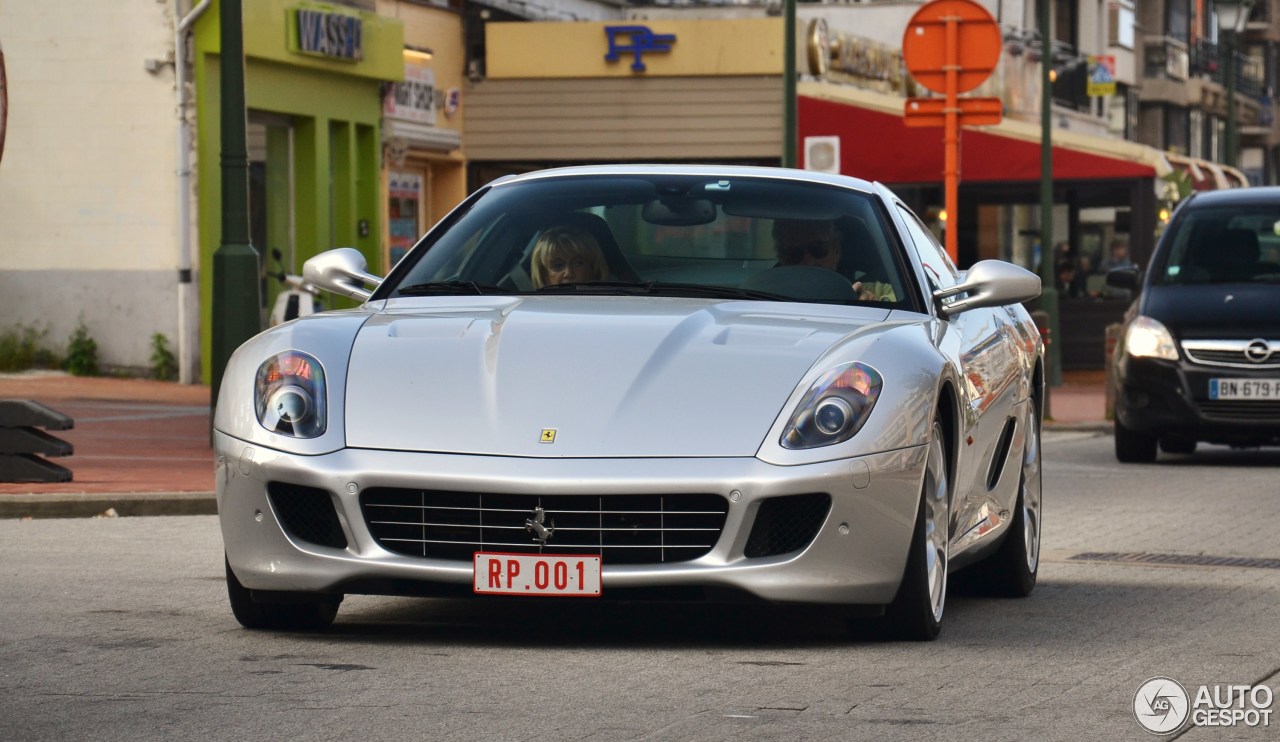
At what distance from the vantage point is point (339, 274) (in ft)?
26.8

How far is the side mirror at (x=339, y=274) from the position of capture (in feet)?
26.7

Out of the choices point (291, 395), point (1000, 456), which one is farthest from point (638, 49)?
point (291, 395)

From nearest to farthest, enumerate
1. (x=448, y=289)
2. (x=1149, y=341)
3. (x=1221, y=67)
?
(x=448, y=289) < (x=1149, y=341) < (x=1221, y=67)

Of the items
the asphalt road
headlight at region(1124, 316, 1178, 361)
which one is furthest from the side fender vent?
headlight at region(1124, 316, 1178, 361)

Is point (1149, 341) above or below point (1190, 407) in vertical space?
above

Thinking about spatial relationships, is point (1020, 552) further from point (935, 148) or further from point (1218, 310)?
point (935, 148)

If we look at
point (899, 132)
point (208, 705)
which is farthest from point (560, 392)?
point (899, 132)

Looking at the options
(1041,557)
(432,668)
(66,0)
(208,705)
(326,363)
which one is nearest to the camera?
(208,705)

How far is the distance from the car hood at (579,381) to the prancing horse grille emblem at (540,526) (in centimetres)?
16

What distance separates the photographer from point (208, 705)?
5867 mm

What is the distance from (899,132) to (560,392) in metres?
28.8

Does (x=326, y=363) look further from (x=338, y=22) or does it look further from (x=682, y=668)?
(x=338, y=22)

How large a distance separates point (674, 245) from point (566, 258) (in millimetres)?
352

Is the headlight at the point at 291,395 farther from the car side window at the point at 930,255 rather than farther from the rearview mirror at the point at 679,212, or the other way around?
the car side window at the point at 930,255
